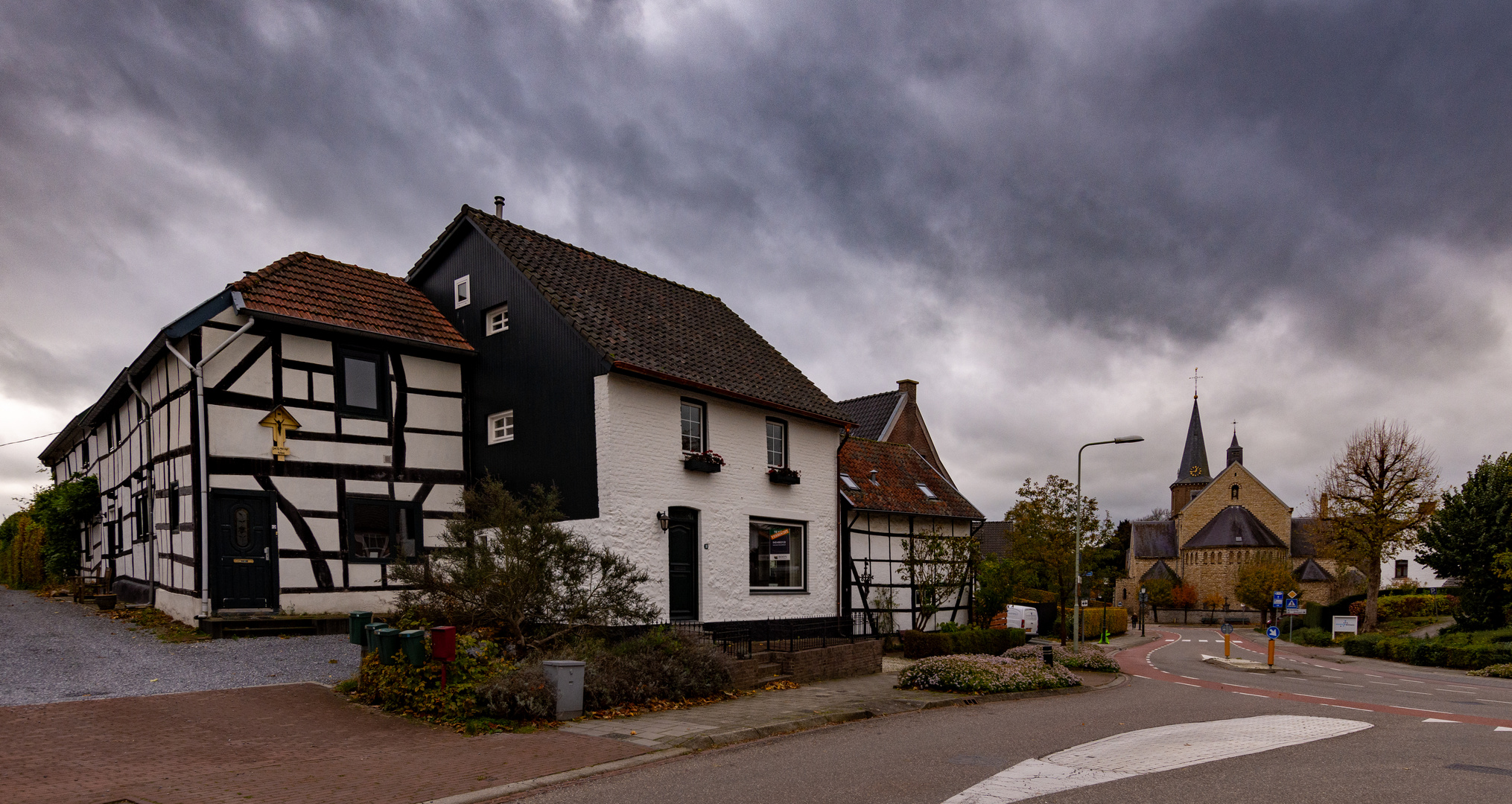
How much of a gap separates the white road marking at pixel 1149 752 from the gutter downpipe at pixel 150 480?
17943mm

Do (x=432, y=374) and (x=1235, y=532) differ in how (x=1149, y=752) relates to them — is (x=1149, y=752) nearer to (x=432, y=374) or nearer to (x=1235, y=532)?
(x=432, y=374)

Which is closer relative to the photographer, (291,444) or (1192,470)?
(291,444)

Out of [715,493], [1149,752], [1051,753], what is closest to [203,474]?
[715,493]

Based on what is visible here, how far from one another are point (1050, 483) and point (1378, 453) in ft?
79.1

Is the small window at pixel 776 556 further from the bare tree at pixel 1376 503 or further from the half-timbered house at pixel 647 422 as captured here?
the bare tree at pixel 1376 503

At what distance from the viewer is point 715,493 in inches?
770

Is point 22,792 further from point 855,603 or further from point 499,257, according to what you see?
point 855,603

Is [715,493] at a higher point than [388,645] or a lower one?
higher

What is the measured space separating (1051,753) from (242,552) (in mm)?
14534

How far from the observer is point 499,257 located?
2022 cm

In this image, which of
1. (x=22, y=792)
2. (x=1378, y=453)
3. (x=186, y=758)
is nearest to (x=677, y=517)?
(x=186, y=758)

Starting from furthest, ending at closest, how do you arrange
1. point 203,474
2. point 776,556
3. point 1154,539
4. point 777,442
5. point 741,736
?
point 1154,539 < point 777,442 < point 776,556 < point 203,474 < point 741,736

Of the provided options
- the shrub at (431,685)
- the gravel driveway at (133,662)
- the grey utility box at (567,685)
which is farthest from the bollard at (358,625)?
the grey utility box at (567,685)

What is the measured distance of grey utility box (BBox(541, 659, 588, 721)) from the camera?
39.5 ft
